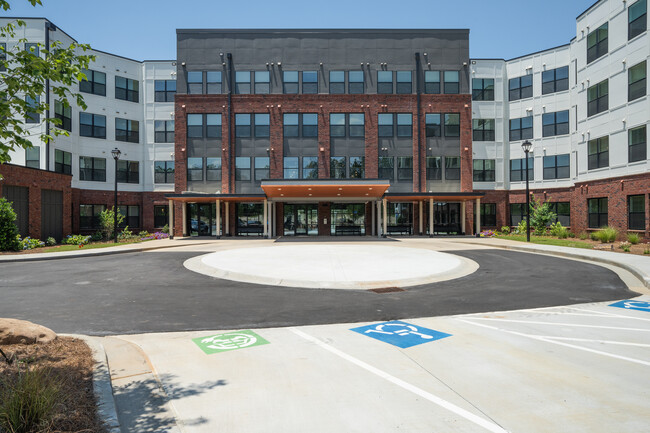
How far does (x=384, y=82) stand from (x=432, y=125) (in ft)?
19.5

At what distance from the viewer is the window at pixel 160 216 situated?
3738 centimetres

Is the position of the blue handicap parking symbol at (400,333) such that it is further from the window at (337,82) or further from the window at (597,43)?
the window at (337,82)

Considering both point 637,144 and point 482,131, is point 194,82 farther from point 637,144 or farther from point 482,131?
point 637,144

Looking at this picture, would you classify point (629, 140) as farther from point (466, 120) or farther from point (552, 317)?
point (552, 317)

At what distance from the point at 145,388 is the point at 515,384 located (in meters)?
4.28

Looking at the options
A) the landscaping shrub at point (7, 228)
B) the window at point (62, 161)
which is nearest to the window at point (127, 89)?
the window at point (62, 161)

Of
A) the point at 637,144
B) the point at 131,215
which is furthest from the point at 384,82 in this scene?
the point at 131,215

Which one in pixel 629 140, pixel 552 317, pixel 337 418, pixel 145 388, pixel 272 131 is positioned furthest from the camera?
pixel 272 131

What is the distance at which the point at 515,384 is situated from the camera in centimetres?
448

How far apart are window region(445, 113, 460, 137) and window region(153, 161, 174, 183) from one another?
26.7 metres

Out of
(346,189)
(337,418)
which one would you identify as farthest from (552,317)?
(346,189)

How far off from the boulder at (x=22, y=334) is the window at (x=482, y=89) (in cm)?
3940

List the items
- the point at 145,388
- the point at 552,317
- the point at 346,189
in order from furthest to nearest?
the point at 346,189
the point at 552,317
the point at 145,388

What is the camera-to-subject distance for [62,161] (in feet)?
106
